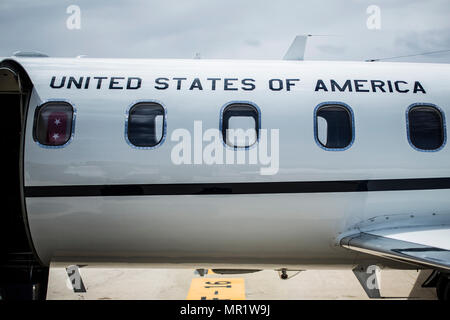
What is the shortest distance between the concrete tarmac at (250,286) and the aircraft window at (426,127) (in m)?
3.59

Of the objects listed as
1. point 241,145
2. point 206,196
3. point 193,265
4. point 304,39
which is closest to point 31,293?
point 193,265

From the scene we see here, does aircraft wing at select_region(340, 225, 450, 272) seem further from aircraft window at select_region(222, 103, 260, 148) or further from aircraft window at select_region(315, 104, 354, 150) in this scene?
aircraft window at select_region(222, 103, 260, 148)

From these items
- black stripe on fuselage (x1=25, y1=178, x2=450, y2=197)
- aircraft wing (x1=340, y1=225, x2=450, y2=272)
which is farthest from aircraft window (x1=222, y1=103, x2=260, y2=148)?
aircraft wing (x1=340, y1=225, x2=450, y2=272)

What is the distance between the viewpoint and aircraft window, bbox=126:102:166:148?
14.5 feet

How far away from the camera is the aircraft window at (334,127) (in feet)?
14.8

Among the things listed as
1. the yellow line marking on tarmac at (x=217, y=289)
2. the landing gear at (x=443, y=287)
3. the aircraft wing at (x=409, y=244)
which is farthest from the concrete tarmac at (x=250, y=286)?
the aircraft wing at (x=409, y=244)

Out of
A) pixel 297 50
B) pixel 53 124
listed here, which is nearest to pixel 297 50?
pixel 297 50

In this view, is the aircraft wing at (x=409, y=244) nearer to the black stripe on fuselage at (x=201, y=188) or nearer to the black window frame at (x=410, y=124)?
the black stripe on fuselage at (x=201, y=188)

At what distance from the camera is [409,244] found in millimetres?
3928

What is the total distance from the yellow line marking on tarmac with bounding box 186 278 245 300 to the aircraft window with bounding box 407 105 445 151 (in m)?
3.97

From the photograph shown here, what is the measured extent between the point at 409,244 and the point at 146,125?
3.20 metres

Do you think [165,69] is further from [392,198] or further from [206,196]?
[392,198]

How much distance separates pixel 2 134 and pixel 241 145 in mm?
3540

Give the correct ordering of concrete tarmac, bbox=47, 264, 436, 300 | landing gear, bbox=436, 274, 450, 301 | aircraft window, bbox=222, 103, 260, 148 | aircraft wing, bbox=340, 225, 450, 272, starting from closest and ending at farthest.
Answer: aircraft wing, bbox=340, 225, 450, 272 → aircraft window, bbox=222, 103, 260, 148 → landing gear, bbox=436, 274, 450, 301 → concrete tarmac, bbox=47, 264, 436, 300
